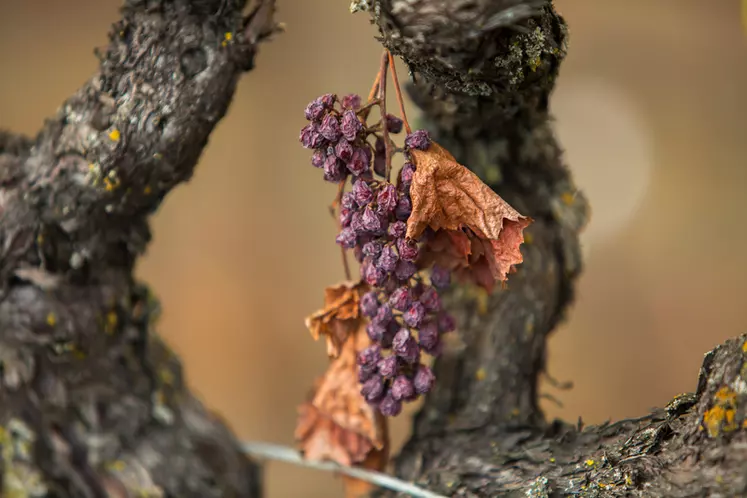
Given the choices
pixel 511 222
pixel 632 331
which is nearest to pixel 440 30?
pixel 511 222

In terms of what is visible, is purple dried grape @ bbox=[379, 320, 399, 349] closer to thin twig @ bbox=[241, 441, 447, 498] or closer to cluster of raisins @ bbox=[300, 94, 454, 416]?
cluster of raisins @ bbox=[300, 94, 454, 416]

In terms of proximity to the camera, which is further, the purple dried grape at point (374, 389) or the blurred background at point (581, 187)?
the blurred background at point (581, 187)

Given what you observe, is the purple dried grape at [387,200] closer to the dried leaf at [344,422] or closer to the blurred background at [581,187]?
the dried leaf at [344,422]

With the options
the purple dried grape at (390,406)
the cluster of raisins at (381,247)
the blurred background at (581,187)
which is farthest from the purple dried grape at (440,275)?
the blurred background at (581,187)

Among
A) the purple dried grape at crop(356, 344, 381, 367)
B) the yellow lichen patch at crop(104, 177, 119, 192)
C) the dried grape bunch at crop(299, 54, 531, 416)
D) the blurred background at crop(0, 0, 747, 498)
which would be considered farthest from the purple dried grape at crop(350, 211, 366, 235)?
the blurred background at crop(0, 0, 747, 498)

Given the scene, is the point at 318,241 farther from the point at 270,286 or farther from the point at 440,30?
the point at 440,30

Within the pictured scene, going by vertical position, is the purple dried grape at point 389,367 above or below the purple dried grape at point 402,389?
above
